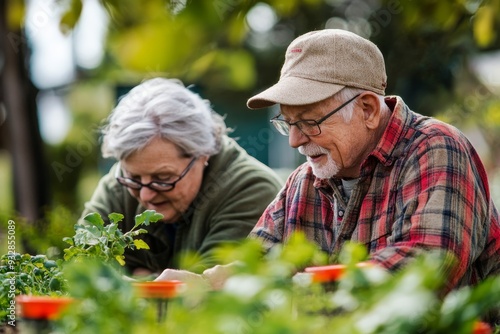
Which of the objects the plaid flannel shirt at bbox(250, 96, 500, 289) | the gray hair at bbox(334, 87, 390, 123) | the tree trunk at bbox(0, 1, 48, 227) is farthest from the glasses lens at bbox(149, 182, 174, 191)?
the tree trunk at bbox(0, 1, 48, 227)

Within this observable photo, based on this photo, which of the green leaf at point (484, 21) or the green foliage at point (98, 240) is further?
the green leaf at point (484, 21)

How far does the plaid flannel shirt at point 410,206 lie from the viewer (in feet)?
8.34

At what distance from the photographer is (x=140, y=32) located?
2.56 m

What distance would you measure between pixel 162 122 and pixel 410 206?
5.48ft

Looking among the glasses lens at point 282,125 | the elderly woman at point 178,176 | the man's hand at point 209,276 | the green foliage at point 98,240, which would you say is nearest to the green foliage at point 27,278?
the green foliage at point 98,240

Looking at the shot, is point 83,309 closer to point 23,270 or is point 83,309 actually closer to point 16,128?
point 23,270

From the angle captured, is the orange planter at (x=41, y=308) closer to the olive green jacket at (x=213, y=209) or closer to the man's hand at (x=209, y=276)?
the man's hand at (x=209, y=276)

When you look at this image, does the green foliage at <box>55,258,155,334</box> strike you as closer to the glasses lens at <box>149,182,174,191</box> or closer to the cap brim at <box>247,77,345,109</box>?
the cap brim at <box>247,77,345,109</box>

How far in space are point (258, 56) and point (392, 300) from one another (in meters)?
9.62

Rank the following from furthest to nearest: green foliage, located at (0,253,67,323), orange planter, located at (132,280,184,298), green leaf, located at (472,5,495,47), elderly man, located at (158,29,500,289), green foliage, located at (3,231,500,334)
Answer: green leaf, located at (472,5,495,47), elderly man, located at (158,29,500,289), green foliage, located at (0,253,67,323), orange planter, located at (132,280,184,298), green foliage, located at (3,231,500,334)

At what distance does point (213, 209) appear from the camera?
164 inches

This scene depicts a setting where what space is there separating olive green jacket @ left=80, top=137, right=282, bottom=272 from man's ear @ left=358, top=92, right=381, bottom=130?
1.22 metres

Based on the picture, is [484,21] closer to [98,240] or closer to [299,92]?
[299,92]

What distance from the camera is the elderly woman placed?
401 cm
